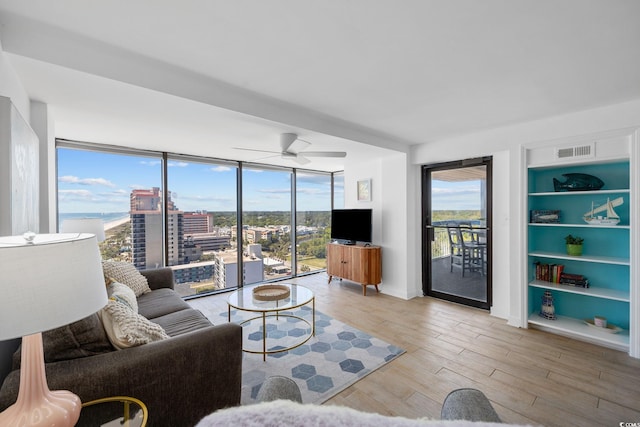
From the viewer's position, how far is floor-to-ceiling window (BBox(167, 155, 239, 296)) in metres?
4.22

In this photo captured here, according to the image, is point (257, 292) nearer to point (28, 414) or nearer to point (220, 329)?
point (220, 329)

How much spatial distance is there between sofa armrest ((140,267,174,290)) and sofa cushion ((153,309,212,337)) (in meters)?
0.94

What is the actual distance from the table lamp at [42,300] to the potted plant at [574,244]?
407 centimetres

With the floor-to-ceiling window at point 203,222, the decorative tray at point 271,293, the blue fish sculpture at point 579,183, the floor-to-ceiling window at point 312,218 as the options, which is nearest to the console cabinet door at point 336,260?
the floor-to-ceiling window at point 312,218

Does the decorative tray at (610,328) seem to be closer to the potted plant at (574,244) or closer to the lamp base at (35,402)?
the potted plant at (574,244)

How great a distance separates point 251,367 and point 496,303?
10.2ft

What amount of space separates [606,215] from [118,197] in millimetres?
5775

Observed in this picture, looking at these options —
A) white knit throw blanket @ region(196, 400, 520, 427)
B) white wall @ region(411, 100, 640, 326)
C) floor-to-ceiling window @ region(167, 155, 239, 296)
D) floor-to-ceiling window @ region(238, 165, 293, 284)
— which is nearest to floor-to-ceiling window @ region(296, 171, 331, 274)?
floor-to-ceiling window @ region(238, 165, 293, 284)

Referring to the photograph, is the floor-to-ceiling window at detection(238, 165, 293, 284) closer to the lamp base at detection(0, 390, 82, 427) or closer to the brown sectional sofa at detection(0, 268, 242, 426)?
the brown sectional sofa at detection(0, 268, 242, 426)

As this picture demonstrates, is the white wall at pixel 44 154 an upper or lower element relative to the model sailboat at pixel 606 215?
upper

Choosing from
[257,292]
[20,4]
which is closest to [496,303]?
[257,292]

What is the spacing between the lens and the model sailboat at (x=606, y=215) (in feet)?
9.16

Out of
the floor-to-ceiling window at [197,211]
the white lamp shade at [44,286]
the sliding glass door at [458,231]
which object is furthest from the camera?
the sliding glass door at [458,231]

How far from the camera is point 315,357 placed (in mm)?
2574
